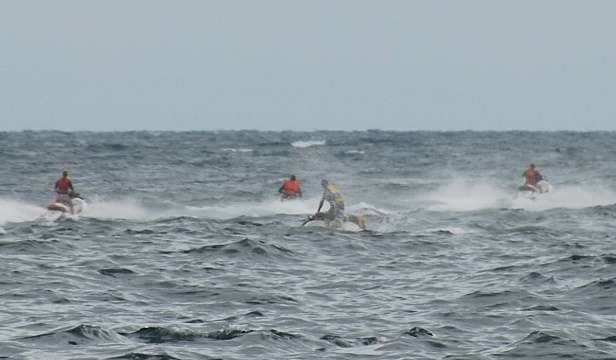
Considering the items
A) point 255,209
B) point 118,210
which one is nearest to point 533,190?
point 255,209

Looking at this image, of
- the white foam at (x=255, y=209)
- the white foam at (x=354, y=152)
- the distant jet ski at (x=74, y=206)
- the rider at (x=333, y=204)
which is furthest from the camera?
the white foam at (x=354, y=152)

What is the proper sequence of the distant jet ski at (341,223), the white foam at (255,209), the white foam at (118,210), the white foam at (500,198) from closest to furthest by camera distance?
the distant jet ski at (341,223)
the white foam at (118,210)
the white foam at (255,209)
the white foam at (500,198)

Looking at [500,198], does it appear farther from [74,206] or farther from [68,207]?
[68,207]

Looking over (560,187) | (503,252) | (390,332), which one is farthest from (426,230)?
(560,187)

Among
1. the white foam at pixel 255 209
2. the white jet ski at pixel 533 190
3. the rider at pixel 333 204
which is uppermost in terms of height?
the rider at pixel 333 204

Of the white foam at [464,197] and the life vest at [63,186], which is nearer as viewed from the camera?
the life vest at [63,186]

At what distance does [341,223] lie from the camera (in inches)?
1167

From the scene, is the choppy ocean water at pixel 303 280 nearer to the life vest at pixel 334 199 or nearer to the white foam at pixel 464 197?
the white foam at pixel 464 197

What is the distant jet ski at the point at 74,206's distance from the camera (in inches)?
1320

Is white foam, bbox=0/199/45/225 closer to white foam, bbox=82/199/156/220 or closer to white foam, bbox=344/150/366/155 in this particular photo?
white foam, bbox=82/199/156/220

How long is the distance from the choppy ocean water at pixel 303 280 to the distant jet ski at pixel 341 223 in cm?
55

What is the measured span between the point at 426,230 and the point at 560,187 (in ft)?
72.7

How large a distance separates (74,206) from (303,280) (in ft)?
52.3

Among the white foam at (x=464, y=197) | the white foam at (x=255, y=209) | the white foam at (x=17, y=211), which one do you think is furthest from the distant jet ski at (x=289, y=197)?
the white foam at (x=17, y=211)
